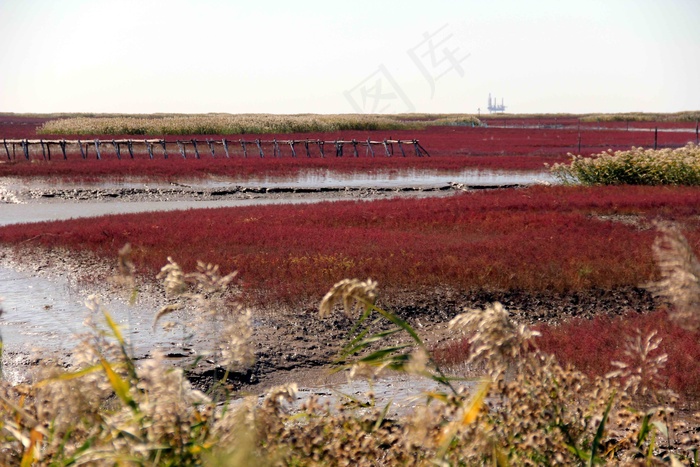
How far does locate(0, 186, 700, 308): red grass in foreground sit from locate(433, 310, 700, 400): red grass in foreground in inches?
103

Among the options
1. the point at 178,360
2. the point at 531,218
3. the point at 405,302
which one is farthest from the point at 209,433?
the point at 531,218

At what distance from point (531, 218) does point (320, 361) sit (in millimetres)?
10431

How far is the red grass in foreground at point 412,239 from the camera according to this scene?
42.8ft

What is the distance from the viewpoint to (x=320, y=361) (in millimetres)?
9562

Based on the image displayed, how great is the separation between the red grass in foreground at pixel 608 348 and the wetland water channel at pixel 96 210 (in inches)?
73.7

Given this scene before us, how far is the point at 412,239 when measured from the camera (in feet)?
53.3

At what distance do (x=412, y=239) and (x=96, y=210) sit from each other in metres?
13.4

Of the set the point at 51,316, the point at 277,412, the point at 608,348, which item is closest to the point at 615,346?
the point at 608,348

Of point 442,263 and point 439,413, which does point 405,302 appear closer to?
point 442,263

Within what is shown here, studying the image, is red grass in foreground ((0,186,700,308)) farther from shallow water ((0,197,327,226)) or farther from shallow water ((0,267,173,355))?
Result: shallow water ((0,197,327,226))

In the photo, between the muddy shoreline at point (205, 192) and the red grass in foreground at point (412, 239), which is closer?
the red grass in foreground at point (412, 239)

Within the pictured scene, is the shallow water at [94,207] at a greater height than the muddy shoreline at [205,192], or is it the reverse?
the muddy shoreline at [205,192]

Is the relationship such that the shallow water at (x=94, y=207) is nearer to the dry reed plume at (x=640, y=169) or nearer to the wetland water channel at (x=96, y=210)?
the wetland water channel at (x=96, y=210)

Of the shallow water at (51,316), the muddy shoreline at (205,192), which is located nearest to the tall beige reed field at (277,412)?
the shallow water at (51,316)
